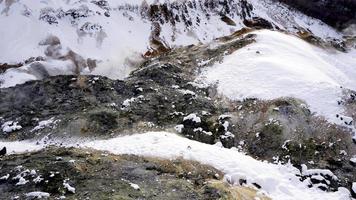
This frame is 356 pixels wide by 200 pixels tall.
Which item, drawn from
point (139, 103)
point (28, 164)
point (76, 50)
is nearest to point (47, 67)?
point (76, 50)

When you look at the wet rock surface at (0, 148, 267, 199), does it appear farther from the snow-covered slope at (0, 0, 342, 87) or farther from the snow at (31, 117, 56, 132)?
the snow-covered slope at (0, 0, 342, 87)

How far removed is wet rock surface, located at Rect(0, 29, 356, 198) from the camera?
793 inches

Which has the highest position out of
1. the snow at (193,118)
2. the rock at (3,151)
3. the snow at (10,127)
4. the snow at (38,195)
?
the snow at (38,195)

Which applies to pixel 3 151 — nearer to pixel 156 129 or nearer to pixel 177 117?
pixel 156 129

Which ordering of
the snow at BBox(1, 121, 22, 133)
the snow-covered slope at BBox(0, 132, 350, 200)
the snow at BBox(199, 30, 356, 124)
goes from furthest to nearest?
the snow at BBox(199, 30, 356, 124)
the snow at BBox(1, 121, 22, 133)
the snow-covered slope at BBox(0, 132, 350, 200)

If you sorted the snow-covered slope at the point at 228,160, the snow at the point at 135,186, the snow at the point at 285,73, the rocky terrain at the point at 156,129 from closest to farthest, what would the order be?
the snow at the point at 135,186, the rocky terrain at the point at 156,129, the snow-covered slope at the point at 228,160, the snow at the point at 285,73

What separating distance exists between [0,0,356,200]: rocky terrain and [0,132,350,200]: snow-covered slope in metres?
0.13

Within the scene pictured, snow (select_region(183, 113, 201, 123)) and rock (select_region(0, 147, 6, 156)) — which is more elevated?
snow (select_region(183, 113, 201, 123))

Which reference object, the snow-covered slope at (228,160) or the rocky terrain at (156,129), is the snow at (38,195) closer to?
the rocky terrain at (156,129)

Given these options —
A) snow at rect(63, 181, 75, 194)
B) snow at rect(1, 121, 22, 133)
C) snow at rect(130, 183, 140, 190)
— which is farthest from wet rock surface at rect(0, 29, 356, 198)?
snow at rect(63, 181, 75, 194)

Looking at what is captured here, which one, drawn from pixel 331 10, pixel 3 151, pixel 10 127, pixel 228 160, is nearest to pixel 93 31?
pixel 10 127

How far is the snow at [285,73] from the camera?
2330 cm

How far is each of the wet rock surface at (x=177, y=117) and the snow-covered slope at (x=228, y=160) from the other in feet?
2.00

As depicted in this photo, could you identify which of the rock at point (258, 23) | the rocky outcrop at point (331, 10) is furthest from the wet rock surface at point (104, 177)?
the rocky outcrop at point (331, 10)
